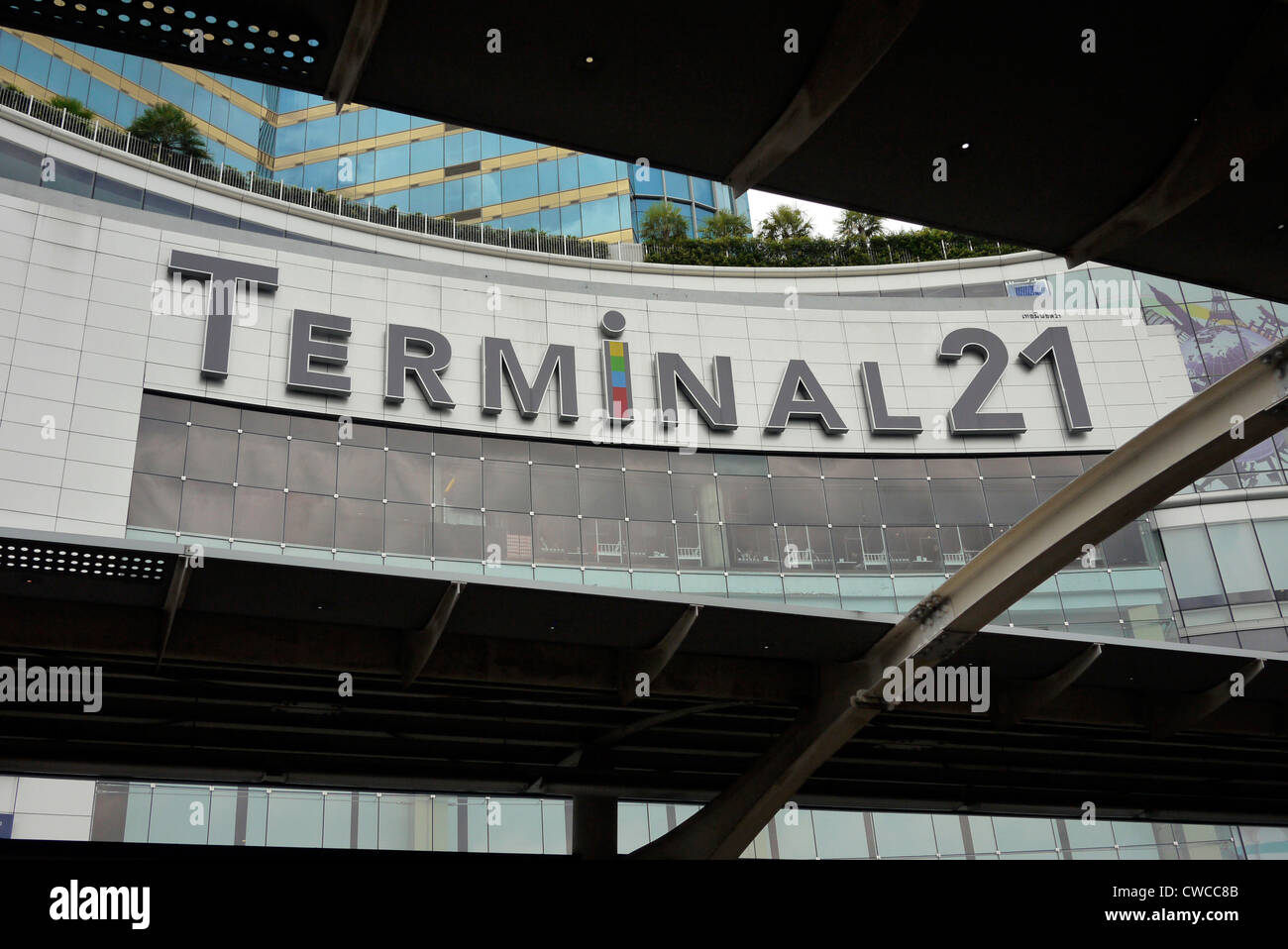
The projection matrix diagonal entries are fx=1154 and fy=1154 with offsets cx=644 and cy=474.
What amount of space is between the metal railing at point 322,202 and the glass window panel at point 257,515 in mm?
15405

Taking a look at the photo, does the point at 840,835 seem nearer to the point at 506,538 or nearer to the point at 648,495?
the point at 648,495

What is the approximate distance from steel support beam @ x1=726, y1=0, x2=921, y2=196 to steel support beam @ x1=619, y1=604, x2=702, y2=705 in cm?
631

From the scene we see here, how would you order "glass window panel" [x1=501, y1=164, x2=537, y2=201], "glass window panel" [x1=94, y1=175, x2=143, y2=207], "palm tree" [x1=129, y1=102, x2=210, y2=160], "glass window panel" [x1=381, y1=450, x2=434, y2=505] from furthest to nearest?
"glass window panel" [x1=501, y1=164, x2=537, y2=201] < "palm tree" [x1=129, y1=102, x2=210, y2=160] < "glass window panel" [x1=94, y1=175, x2=143, y2=207] < "glass window panel" [x1=381, y1=450, x2=434, y2=505]

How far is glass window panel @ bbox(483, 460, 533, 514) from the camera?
31.7 meters

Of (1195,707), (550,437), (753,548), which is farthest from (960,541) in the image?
(1195,707)

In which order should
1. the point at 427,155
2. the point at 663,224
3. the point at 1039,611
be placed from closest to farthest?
the point at 1039,611 < the point at 663,224 < the point at 427,155

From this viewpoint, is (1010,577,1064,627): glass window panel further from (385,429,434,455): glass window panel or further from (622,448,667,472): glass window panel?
(385,429,434,455): glass window panel

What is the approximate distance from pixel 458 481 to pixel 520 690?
60.0 feet

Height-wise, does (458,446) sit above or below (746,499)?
above

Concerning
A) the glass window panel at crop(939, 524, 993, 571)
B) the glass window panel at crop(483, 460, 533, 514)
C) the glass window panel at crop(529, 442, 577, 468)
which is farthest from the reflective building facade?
the glass window panel at crop(939, 524, 993, 571)

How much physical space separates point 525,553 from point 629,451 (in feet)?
14.9

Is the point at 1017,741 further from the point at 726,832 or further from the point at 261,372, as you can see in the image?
the point at 261,372

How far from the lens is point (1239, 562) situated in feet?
121
